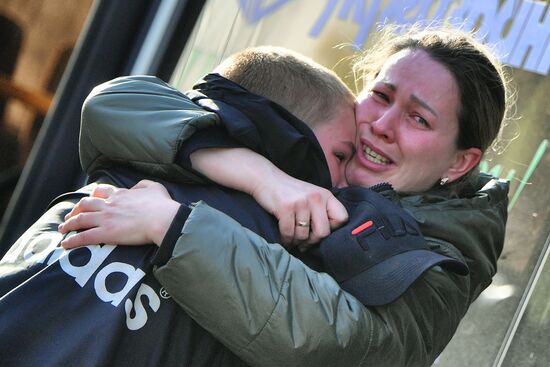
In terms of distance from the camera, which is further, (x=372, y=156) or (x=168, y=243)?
(x=372, y=156)

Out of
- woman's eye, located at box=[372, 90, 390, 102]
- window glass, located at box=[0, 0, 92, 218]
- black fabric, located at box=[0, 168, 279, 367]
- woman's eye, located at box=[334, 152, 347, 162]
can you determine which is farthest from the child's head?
window glass, located at box=[0, 0, 92, 218]

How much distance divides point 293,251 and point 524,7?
199 cm

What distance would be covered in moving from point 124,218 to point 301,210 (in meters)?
0.41

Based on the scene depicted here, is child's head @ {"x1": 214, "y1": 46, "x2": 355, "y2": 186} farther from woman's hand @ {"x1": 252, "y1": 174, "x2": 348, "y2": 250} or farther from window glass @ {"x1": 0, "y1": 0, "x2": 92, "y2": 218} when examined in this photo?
window glass @ {"x1": 0, "y1": 0, "x2": 92, "y2": 218}

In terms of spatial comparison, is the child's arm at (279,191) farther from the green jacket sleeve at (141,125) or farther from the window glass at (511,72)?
the window glass at (511,72)


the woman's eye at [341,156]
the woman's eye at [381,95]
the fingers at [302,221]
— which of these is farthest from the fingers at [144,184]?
the woman's eye at [381,95]

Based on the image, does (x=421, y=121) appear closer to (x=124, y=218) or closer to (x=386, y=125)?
(x=386, y=125)

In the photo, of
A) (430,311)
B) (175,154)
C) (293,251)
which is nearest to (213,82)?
(175,154)

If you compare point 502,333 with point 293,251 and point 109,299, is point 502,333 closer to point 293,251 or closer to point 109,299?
point 293,251

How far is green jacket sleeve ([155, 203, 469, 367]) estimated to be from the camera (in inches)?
62.6

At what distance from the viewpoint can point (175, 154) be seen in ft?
6.16

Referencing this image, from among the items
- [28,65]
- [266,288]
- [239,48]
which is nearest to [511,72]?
[239,48]

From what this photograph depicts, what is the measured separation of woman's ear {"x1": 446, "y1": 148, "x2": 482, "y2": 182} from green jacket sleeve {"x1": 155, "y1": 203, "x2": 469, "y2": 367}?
2.52ft

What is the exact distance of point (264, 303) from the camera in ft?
5.24
